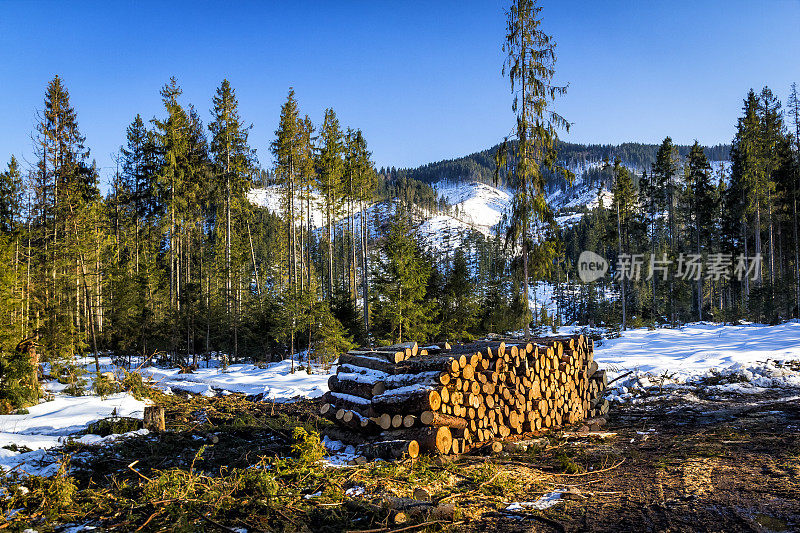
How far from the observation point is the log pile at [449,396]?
21.5 ft

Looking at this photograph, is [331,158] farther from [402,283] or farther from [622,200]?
[622,200]

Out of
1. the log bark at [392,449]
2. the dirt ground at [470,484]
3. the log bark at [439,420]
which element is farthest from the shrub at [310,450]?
the log bark at [439,420]

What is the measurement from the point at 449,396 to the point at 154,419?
18.0 ft

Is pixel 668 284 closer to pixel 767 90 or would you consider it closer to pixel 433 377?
pixel 767 90

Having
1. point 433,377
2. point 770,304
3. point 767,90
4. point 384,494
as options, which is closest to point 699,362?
point 433,377

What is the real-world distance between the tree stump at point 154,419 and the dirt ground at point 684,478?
20.4ft

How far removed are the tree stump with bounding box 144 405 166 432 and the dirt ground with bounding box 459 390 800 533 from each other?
6.22 m

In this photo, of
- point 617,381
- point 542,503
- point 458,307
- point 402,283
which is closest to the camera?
point 542,503

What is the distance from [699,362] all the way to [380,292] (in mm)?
13115

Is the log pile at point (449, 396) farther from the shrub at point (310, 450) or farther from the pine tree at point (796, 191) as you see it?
the pine tree at point (796, 191)

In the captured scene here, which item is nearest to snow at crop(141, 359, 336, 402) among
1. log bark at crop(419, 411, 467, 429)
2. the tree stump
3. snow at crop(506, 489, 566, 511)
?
the tree stump

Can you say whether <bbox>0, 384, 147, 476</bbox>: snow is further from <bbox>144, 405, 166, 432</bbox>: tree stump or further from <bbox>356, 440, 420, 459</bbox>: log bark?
<bbox>356, 440, 420, 459</bbox>: log bark

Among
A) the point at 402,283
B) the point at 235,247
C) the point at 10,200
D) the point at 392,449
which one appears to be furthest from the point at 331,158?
the point at 392,449

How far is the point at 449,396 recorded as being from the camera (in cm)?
671
